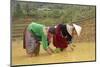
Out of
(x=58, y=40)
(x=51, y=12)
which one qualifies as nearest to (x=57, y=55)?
(x=58, y=40)

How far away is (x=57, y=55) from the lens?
8.06 feet

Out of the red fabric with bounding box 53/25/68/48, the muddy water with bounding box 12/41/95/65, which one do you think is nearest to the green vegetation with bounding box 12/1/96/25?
the red fabric with bounding box 53/25/68/48

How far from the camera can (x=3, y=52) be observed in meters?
2.23

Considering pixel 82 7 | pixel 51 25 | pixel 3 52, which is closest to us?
pixel 3 52

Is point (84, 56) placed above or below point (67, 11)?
below

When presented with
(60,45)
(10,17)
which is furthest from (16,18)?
(60,45)

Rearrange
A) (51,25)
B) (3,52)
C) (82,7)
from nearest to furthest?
(3,52) < (51,25) < (82,7)

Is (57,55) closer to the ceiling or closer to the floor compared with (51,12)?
closer to the floor

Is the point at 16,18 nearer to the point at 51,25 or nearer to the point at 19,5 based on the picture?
the point at 19,5

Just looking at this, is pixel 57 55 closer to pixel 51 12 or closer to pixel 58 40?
pixel 58 40

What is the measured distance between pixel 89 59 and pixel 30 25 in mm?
889

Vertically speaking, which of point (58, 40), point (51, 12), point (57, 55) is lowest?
point (57, 55)

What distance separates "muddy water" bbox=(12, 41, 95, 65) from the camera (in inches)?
89.7

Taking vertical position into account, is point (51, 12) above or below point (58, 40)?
above
